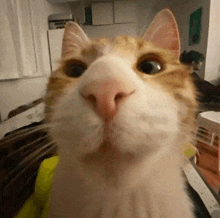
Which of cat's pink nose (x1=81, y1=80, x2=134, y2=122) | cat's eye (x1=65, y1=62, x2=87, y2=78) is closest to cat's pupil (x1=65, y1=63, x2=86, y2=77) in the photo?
cat's eye (x1=65, y1=62, x2=87, y2=78)

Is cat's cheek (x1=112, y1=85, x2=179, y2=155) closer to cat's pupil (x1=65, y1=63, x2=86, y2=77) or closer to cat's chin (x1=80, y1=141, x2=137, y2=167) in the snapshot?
cat's chin (x1=80, y1=141, x2=137, y2=167)

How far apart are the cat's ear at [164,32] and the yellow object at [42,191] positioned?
0.17m

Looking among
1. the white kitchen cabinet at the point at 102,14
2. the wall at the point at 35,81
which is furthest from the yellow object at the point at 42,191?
the white kitchen cabinet at the point at 102,14

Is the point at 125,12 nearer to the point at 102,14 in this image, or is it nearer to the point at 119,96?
the point at 102,14

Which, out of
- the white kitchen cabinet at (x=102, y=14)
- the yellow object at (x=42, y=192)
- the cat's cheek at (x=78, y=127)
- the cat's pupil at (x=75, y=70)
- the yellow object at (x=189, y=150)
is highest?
the white kitchen cabinet at (x=102, y=14)

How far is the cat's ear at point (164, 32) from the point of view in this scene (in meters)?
0.26

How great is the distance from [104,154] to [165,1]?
23 centimetres

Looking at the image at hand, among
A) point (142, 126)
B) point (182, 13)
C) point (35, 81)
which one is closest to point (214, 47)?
point (182, 13)

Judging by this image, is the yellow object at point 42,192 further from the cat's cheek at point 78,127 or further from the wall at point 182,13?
the wall at point 182,13

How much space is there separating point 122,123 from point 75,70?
0.14 metres

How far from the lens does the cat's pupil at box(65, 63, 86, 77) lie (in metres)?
0.27

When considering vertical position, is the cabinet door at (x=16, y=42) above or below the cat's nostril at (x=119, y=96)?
above

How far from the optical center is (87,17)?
28 cm

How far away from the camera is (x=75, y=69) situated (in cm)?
27
